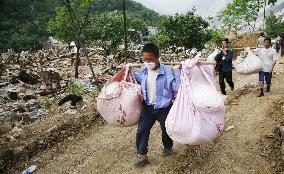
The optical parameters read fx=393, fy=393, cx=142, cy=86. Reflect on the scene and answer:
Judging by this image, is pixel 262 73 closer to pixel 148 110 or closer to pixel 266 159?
pixel 266 159

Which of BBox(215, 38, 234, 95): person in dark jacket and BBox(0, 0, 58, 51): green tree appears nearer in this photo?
BBox(215, 38, 234, 95): person in dark jacket

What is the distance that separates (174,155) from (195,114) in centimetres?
119

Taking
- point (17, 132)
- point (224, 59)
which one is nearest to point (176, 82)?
point (224, 59)

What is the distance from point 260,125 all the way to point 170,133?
8.45 ft

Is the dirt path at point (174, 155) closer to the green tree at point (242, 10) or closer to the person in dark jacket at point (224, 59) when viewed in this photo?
the person in dark jacket at point (224, 59)

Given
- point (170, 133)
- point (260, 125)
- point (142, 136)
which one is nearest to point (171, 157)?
point (142, 136)

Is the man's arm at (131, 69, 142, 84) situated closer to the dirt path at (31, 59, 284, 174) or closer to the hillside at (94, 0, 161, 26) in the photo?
the dirt path at (31, 59, 284, 174)

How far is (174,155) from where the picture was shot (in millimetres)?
5234

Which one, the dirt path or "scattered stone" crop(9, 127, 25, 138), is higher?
the dirt path

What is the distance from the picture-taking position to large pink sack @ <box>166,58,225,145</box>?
419cm

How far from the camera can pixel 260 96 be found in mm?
8594

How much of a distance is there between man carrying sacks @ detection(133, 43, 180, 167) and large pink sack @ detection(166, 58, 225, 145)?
0.24 m

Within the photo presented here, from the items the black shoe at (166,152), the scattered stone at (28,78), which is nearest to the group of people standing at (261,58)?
the black shoe at (166,152)

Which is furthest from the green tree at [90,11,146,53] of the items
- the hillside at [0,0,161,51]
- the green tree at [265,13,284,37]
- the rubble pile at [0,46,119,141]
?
the hillside at [0,0,161,51]
